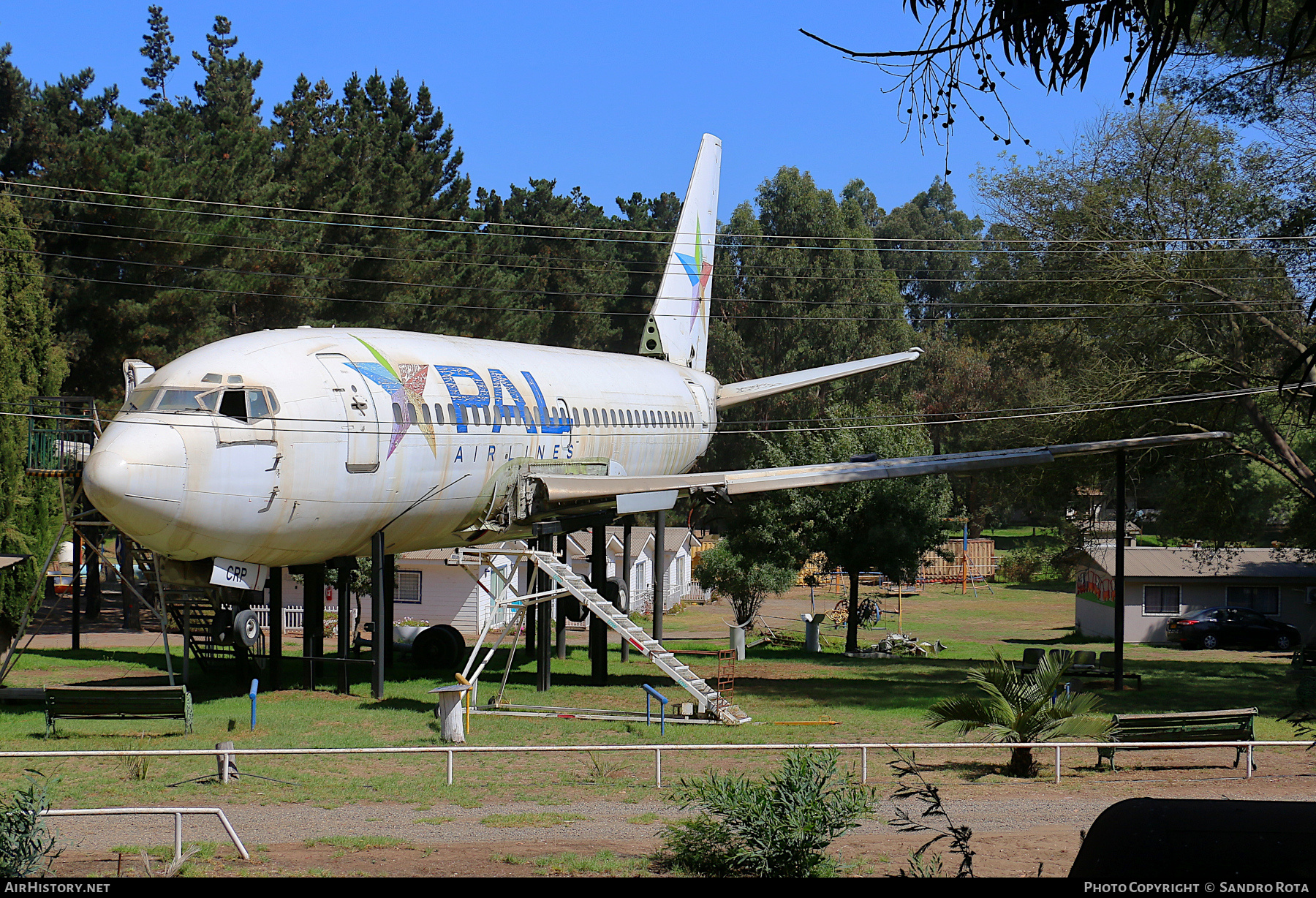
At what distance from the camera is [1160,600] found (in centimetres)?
4150

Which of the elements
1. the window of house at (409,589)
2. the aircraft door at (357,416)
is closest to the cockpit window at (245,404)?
the aircraft door at (357,416)

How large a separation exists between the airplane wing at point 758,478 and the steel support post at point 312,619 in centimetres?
465

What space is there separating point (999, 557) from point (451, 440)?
57475mm

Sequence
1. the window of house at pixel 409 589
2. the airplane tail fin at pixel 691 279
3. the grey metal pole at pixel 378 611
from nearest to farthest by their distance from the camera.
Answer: the grey metal pole at pixel 378 611, the airplane tail fin at pixel 691 279, the window of house at pixel 409 589

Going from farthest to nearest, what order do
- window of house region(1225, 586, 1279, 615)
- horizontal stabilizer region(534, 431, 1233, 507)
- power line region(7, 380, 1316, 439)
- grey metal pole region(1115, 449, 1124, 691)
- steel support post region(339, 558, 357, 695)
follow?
window of house region(1225, 586, 1279, 615) < grey metal pole region(1115, 449, 1124, 691) < horizontal stabilizer region(534, 431, 1233, 507) < steel support post region(339, 558, 357, 695) < power line region(7, 380, 1316, 439)

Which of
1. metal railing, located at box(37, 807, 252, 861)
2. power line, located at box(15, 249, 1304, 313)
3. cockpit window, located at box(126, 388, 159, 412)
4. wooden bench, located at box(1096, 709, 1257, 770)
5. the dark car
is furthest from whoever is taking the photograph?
the dark car

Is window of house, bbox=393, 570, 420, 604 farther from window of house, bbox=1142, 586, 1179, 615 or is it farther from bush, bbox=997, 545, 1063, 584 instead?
bush, bbox=997, 545, 1063, 584

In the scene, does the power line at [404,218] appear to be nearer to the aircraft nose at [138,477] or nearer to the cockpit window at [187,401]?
the cockpit window at [187,401]

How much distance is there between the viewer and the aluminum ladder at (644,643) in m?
19.8

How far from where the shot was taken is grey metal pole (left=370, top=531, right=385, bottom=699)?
2075 cm

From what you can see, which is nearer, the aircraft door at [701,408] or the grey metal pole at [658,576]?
the grey metal pole at [658,576]

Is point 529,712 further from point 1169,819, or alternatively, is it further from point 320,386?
point 1169,819

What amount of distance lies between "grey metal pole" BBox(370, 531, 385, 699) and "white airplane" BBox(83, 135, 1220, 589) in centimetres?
30

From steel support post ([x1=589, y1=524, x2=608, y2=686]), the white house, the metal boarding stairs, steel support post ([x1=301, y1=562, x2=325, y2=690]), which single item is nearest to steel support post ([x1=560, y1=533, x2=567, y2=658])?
steel support post ([x1=589, y1=524, x2=608, y2=686])
